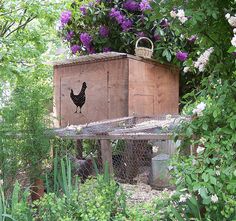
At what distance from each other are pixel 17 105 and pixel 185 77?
7.32 ft

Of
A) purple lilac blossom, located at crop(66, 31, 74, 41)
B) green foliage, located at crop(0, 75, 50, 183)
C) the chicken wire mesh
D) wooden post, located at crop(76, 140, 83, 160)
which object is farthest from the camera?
purple lilac blossom, located at crop(66, 31, 74, 41)

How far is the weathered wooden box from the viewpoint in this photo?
3525mm

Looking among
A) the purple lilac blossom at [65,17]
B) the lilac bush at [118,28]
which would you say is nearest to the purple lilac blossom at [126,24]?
the lilac bush at [118,28]

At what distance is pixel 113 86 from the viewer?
3578mm

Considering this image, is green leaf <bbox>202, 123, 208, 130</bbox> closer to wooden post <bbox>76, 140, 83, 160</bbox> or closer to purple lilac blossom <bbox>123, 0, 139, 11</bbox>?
wooden post <bbox>76, 140, 83, 160</bbox>

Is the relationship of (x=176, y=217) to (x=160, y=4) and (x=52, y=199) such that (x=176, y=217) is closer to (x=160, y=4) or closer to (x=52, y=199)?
(x=52, y=199)

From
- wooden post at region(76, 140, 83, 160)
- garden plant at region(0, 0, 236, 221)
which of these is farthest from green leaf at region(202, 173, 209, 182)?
wooden post at region(76, 140, 83, 160)

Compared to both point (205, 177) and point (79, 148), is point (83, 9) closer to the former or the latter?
point (79, 148)

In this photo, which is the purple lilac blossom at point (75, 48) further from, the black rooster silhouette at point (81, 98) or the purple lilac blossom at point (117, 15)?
the black rooster silhouette at point (81, 98)

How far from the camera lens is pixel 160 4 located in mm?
1805

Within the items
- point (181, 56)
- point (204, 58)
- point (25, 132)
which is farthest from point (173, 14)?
point (181, 56)

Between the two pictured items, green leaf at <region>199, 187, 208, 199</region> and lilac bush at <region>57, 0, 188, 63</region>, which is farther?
lilac bush at <region>57, 0, 188, 63</region>

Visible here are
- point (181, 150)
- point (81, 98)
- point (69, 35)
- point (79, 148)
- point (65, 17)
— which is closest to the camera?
point (181, 150)

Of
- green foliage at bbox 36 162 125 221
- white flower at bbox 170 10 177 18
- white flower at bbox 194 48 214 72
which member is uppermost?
white flower at bbox 170 10 177 18
